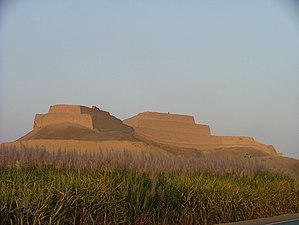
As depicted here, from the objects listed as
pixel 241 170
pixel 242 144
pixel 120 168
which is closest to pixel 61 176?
pixel 120 168

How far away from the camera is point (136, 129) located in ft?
495

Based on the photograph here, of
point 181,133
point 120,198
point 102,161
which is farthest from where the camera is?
point 181,133

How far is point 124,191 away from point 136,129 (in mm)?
135786

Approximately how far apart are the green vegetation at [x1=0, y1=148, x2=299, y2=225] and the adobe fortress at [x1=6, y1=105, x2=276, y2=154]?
93.5 metres

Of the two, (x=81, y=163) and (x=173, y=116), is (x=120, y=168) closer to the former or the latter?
(x=81, y=163)

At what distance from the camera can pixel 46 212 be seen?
12656mm

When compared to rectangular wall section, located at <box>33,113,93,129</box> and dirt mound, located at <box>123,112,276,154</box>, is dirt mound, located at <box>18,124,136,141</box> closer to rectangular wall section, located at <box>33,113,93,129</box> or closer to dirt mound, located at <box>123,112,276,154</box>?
rectangular wall section, located at <box>33,113,93,129</box>

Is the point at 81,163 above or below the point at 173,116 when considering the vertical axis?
below

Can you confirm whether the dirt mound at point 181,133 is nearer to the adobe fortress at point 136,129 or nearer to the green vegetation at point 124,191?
the adobe fortress at point 136,129

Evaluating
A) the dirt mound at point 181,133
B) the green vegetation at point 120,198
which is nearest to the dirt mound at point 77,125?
the dirt mound at point 181,133

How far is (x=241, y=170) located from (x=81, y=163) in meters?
9.11

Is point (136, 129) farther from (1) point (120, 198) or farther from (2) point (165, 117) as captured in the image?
(1) point (120, 198)

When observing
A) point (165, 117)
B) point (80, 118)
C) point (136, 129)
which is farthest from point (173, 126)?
point (80, 118)

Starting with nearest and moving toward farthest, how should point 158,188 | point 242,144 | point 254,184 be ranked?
point 158,188, point 254,184, point 242,144
